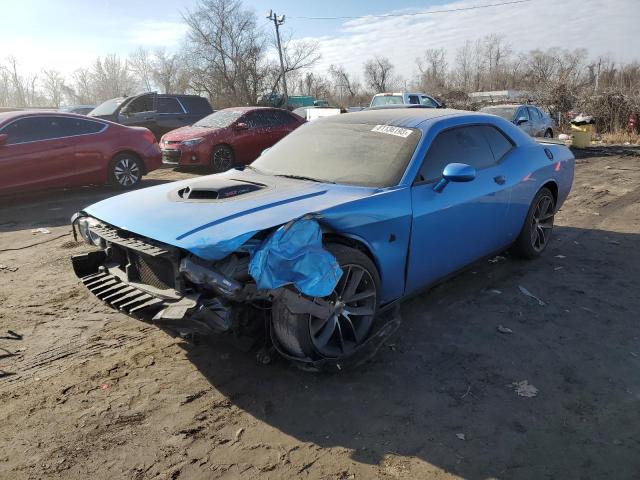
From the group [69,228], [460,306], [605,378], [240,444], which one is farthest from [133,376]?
[69,228]

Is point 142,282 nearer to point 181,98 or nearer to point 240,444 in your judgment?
point 240,444

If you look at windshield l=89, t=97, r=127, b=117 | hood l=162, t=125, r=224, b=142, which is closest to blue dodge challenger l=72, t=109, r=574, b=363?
hood l=162, t=125, r=224, b=142

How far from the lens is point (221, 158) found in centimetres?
1100

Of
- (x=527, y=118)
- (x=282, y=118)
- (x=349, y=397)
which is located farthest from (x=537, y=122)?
(x=349, y=397)

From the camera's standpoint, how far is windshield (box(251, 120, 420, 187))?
3.64 meters

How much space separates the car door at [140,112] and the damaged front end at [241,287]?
11.1 metres

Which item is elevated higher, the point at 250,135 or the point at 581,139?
the point at 250,135

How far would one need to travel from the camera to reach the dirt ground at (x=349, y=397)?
2.40 m

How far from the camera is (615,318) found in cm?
392

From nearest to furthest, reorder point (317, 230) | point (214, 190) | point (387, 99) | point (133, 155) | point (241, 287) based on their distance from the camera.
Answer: point (241, 287) < point (317, 230) < point (214, 190) < point (133, 155) < point (387, 99)

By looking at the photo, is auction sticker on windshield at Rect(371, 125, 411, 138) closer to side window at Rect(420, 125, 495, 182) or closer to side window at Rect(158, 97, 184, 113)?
side window at Rect(420, 125, 495, 182)

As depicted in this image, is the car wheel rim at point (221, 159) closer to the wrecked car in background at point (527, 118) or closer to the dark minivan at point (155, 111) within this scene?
the dark minivan at point (155, 111)

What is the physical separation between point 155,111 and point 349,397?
12.3m

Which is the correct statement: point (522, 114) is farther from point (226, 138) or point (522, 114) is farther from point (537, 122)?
point (226, 138)
